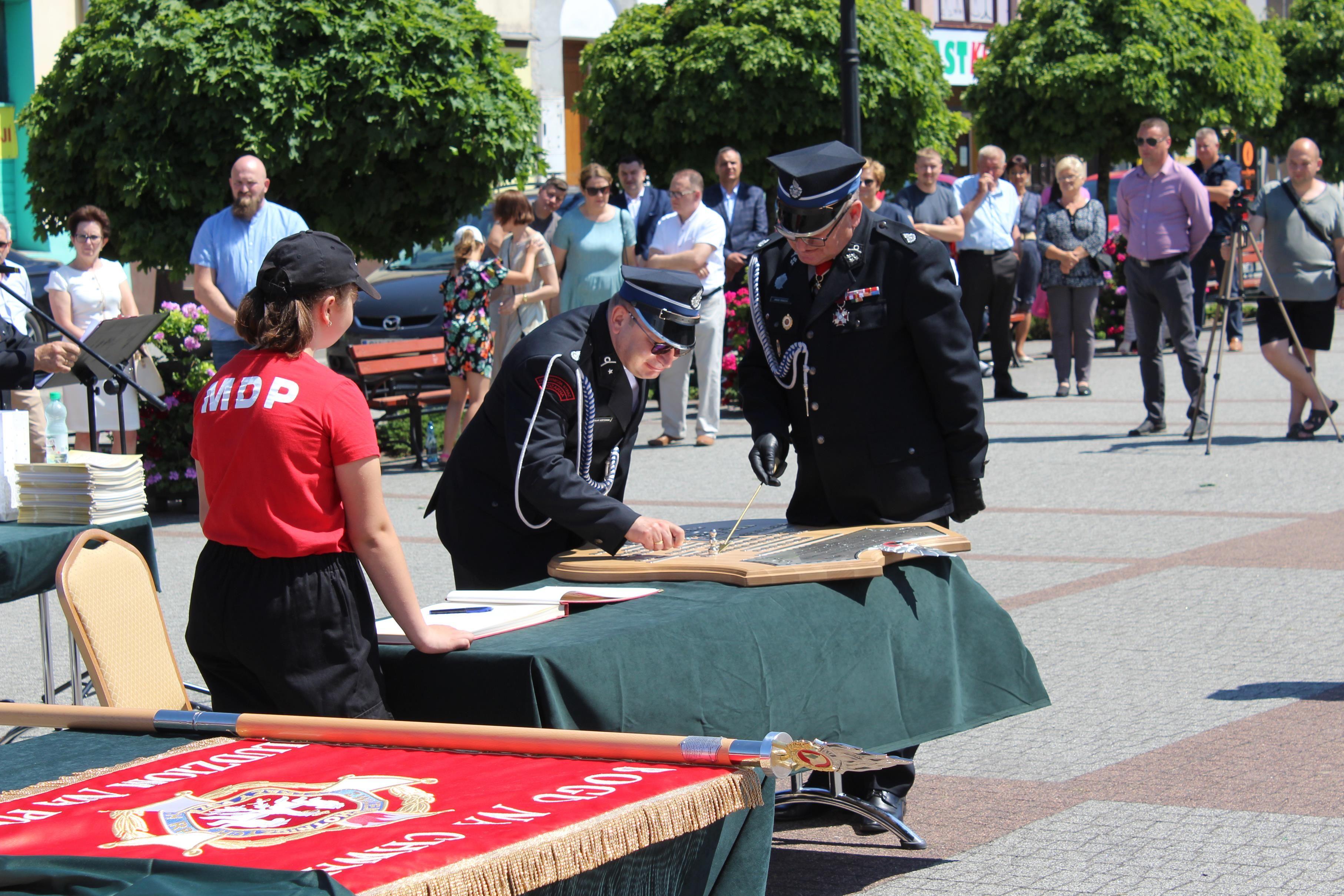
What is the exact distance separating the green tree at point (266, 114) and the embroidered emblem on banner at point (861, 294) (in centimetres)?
762

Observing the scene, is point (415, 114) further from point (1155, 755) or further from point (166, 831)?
point (166, 831)

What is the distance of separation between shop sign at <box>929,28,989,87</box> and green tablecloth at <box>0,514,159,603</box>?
36051 mm

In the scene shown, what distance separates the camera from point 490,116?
12172 mm

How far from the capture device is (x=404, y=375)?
42.1 ft

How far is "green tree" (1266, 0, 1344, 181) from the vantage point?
106ft

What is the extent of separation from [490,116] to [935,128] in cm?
885

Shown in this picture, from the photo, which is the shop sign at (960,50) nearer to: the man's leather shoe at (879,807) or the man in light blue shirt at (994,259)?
the man in light blue shirt at (994,259)

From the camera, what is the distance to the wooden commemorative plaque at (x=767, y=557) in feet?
13.2

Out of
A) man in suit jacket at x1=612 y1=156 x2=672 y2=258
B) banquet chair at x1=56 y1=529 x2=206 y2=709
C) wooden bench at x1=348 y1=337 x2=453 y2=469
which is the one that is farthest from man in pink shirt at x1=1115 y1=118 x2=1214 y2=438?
banquet chair at x1=56 y1=529 x2=206 y2=709

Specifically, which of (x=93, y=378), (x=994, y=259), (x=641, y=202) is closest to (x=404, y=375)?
(x=641, y=202)

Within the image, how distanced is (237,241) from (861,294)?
5313mm

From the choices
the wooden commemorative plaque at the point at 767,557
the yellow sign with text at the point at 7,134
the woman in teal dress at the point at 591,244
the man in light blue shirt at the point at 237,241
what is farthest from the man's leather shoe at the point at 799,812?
the yellow sign with text at the point at 7,134

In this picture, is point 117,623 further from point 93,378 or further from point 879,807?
point 93,378

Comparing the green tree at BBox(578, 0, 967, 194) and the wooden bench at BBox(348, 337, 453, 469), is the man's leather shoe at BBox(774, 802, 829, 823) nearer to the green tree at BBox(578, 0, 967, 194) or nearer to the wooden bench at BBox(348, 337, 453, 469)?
the wooden bench at BBox(348, 337, 453, 469)
